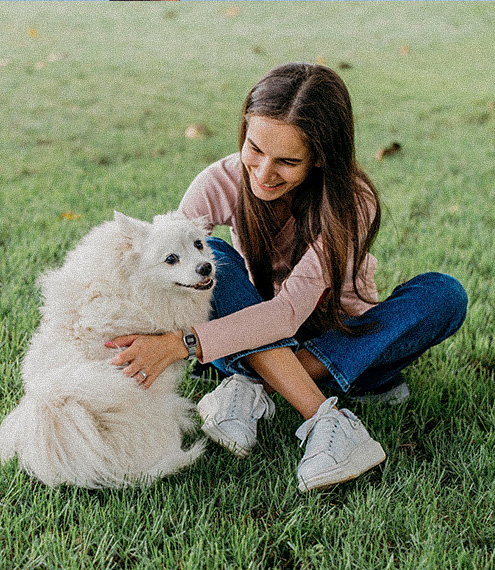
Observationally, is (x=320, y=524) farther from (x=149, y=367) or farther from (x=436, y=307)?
(x=436, y=307)

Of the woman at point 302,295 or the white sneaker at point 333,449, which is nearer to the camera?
the white sneaker at point 333,449

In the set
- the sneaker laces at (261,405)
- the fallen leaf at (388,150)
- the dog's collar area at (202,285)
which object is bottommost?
the fallen leaf at (388,150)

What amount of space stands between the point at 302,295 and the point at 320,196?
1.20 feet

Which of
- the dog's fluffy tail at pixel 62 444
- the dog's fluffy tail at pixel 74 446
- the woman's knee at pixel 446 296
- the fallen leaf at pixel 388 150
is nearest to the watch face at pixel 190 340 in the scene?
the dog's fluffy tail at pixel 74 446

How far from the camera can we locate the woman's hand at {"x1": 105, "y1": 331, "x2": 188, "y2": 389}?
1.68m

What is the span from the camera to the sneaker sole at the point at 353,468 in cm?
167

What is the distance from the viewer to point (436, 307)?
2.02m

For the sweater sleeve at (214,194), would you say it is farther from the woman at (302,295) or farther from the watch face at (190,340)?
the watch face at (190,340)

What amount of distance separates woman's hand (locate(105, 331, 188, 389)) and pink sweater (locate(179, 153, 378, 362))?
93 mm

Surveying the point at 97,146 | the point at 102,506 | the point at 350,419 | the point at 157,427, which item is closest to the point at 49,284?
the point at 157,427

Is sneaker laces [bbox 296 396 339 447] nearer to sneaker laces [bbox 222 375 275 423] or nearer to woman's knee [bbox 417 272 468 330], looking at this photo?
sneaker laces [bbox 222 375 275 423]

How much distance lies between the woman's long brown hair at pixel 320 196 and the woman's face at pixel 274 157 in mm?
28

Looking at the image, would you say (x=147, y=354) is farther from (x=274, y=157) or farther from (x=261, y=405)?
(x=274, y=157)

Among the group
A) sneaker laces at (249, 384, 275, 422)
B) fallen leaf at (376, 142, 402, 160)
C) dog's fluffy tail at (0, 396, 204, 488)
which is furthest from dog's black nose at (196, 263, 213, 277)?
fallen leaf at (376, 142, 402, 160)
